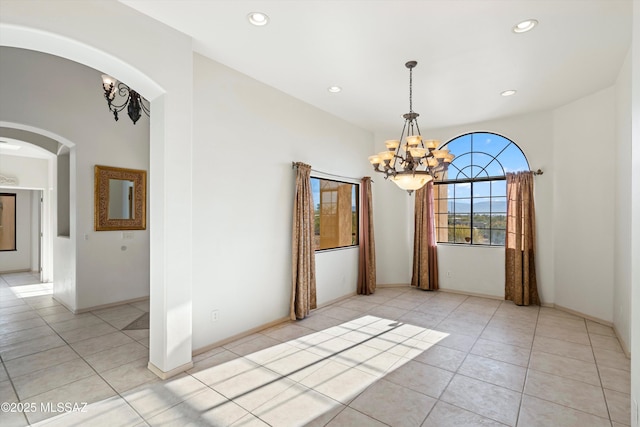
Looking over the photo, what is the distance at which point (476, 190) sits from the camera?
18.6 ft

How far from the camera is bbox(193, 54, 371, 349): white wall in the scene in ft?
10.5

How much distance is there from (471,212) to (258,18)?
16.3 ft

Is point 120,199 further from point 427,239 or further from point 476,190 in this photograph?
point 476,190

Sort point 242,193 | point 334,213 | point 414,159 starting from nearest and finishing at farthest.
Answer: point 414,159
point 242,193
point 334,213

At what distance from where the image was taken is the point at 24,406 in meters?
2.26

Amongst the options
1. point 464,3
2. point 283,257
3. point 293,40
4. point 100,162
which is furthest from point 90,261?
point 464,3

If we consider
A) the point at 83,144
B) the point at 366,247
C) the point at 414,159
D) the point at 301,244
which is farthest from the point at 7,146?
the point at 414,159

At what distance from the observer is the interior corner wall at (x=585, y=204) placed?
4059mm

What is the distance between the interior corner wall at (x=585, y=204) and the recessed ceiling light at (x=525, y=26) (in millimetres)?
2366

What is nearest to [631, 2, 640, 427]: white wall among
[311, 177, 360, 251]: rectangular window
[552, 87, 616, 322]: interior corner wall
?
[552, 87, 616, 322]: interior corner wall

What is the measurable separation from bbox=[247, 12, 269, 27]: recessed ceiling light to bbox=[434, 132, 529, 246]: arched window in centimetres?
453

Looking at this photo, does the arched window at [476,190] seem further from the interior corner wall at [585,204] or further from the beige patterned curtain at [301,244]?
the beige patterned curtain at [301,244]

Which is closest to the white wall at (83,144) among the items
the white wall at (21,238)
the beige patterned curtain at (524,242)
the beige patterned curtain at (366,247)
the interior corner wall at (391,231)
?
the beige patterned curtain at (366,247)

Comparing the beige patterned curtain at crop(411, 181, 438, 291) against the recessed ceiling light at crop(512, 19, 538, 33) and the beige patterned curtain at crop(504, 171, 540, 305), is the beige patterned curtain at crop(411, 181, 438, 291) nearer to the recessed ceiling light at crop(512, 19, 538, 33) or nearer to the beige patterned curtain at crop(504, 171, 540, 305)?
the beige patterned curtain at crop(504, 171, 540, 305)
